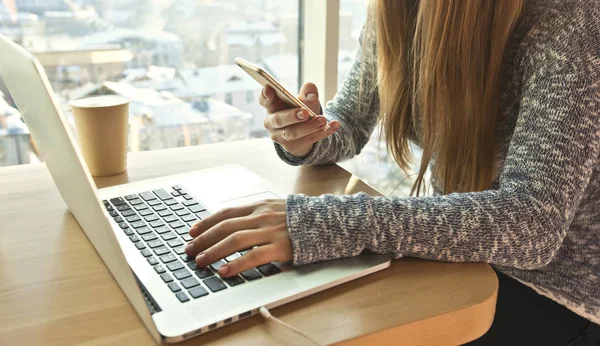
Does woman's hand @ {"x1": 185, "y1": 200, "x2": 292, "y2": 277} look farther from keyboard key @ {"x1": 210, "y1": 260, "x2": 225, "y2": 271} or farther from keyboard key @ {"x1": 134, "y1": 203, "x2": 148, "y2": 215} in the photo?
keyboard key @ {"x1": 134, "y1": 203, "x2": 148, "y2": 215}

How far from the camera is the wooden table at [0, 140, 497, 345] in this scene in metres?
0.51

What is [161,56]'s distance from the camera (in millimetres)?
1427

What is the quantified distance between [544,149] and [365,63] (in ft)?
1.50

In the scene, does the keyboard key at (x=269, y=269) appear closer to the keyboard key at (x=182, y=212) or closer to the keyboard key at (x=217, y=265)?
the keyboard key at (x=217, y=265)

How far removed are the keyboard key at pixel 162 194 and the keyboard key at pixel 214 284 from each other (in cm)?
24

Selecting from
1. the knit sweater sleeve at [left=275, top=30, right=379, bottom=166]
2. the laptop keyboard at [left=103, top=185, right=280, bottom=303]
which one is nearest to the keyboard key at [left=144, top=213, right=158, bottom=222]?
the laptop keyboard at [left=103, top=185, right=280, bottom=303]

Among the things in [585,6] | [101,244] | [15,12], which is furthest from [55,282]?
[15,12]

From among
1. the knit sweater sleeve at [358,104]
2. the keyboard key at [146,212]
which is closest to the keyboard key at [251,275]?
the keyboard key at [146,212]

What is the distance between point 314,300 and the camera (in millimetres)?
562

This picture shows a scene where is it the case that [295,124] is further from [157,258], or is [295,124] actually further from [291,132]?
[157,258]

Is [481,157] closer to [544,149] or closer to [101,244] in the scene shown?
[544,149]

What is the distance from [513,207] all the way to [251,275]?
31 cm

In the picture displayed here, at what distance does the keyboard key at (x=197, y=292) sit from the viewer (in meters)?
0.54

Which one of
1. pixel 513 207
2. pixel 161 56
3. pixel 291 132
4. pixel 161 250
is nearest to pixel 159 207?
pixel 161 250
